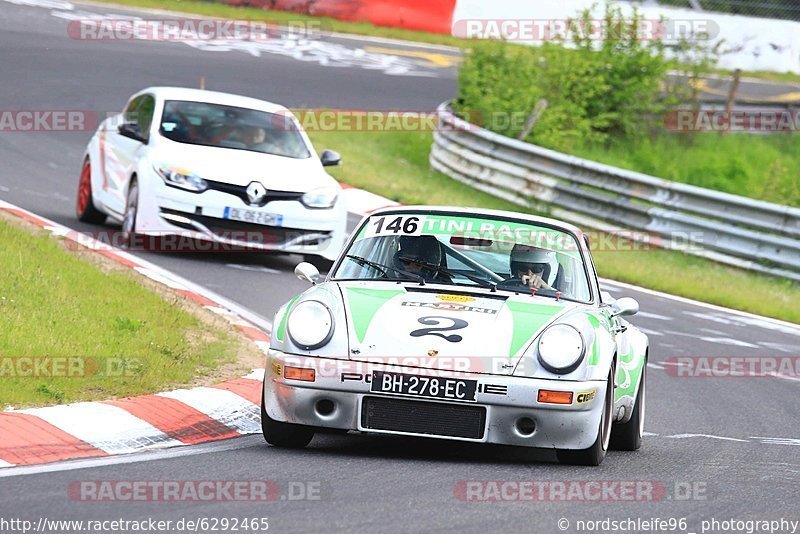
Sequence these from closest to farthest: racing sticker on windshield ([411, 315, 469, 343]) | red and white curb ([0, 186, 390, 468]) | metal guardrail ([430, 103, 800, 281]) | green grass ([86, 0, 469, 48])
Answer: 1. red and white curb ([0, 186, 390, 468])
2. racing sticker on windshield ([411, 315, 469, 343])
3. metal guardrail ([430, 103, 800, 281])
4. green grass ([86, 0, 469, 48])

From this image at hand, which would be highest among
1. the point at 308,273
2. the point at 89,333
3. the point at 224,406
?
the point at 308,273

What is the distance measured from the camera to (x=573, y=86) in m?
23.0

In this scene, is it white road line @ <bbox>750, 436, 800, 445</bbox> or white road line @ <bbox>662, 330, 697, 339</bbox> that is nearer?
white road line @ <bbox>750, 436, 800, 445</bbox>

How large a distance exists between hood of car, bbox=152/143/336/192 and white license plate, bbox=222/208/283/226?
252 mm

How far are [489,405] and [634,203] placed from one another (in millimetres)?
11789

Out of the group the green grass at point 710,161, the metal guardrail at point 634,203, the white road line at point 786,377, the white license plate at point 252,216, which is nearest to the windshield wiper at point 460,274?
the white road line at point 786,377

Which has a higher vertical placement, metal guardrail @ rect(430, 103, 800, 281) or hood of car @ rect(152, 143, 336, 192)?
hood of car @ rect(152, 143, 336, 192)

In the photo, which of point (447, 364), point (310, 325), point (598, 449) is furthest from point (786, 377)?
point (310, 325)

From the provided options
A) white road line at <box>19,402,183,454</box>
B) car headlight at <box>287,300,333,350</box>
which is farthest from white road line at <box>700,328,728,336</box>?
white road line at <box>19,402,183,454</box>

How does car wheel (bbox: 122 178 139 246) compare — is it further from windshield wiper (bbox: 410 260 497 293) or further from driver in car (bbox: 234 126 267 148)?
windshield wiper (bbox: 410 260 497 293)

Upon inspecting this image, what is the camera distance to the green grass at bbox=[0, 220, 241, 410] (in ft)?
25.3

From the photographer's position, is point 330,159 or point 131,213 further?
point 330,159

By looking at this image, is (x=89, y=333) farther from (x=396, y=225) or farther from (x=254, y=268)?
(x=254, y=268)

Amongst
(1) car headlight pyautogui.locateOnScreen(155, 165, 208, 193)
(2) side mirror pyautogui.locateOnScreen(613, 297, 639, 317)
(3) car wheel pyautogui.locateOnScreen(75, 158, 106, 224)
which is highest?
(2) side mirror pyautogui.locateOnScreen(613, 297, 639, 317)
